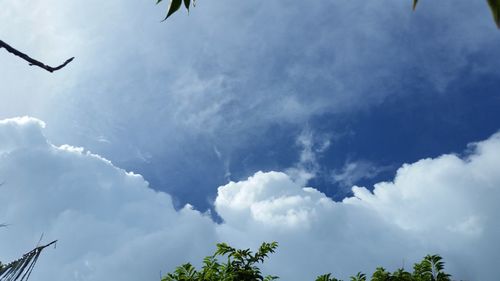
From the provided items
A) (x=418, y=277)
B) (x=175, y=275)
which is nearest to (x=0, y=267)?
(x=175, y=275)

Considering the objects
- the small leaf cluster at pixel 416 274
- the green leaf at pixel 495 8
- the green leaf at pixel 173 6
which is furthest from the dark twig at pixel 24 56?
the small leaf cluster at pixel 416 274

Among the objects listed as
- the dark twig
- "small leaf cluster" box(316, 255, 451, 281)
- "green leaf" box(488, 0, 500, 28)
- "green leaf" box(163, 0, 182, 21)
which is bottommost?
the dark twig

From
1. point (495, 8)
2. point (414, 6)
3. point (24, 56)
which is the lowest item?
point (24, 56)

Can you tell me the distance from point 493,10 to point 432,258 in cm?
1179

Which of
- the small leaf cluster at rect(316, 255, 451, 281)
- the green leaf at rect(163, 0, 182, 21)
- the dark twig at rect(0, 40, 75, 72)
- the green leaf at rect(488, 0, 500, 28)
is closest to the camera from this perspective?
the dark twig at rect(0, 40, 75, 72)

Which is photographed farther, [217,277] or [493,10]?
[217,277]

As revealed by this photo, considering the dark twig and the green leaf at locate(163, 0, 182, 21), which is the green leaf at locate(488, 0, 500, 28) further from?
the dark twig

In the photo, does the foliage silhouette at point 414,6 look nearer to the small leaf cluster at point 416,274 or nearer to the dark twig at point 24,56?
the dark twig at point 24,56

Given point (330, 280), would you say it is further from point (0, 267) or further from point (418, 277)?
point (0, 267)

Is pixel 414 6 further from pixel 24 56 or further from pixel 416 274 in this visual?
pixel 416 274

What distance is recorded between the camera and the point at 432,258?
1281cm

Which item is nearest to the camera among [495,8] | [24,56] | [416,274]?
[24,56]

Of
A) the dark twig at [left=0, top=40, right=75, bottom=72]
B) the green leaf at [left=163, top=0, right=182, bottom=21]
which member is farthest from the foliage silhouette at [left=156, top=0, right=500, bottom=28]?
the dark twig at [left=0, top=40, right=75, bottom=72]

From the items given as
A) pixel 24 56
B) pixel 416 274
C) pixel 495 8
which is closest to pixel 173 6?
pixel 24 56
